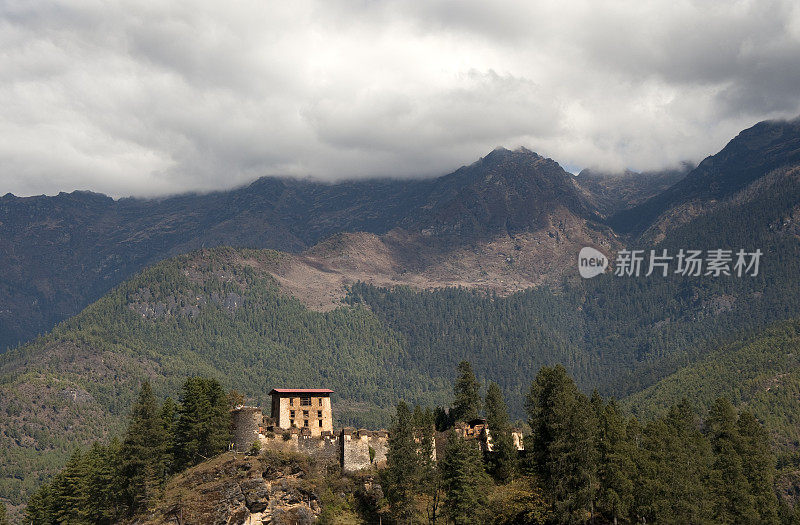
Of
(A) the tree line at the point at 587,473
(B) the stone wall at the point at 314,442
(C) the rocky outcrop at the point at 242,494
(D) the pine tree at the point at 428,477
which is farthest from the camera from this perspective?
(B) the stone wall at the point at 314,442

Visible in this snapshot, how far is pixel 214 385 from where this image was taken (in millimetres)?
136375

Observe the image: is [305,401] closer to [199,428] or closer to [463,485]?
[199,428]

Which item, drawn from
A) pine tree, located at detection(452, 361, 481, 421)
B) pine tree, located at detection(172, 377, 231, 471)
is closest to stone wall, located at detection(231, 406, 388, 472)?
pine tree, located at detection(172, 377, 231, 471)

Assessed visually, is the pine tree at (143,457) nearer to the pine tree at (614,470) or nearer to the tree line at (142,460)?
the tree line at (142,460)

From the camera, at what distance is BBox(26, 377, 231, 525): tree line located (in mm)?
124500

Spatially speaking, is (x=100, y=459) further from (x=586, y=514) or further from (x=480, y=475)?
(x=586, y=514)

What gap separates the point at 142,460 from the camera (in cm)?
12406

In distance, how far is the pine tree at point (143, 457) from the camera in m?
123

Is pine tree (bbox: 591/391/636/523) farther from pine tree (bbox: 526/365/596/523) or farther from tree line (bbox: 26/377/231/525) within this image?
tree line (bbox: 26/377/231/525)

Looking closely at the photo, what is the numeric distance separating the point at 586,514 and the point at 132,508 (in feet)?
217

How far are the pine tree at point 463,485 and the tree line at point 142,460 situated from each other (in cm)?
3631

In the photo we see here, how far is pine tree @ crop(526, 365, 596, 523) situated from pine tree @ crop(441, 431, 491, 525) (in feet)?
27.1

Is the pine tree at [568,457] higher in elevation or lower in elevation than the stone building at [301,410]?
lower

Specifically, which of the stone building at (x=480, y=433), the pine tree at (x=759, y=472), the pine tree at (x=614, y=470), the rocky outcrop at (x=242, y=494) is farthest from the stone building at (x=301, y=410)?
the pine tree at (x=759, y=472)
